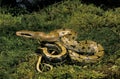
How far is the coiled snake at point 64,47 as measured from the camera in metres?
7.96

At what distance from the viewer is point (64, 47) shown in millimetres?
8320

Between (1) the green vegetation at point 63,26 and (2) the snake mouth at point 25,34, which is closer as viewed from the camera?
(1) the green vegetation at point 63,26

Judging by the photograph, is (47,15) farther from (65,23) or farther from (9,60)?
(9,60)

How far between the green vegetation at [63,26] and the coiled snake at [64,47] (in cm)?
14

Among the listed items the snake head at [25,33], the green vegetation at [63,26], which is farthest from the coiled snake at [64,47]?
the green vegetation at [63,26]

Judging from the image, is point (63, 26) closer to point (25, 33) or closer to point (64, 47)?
point (25, 33)

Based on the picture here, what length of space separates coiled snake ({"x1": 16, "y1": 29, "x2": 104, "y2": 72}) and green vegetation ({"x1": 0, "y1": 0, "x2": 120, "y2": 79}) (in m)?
0.14

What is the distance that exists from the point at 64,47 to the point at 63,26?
1.10m

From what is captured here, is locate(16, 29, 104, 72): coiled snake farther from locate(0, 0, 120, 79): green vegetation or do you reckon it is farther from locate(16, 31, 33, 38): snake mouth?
locate(0, 0, 120, 79): green vegetation

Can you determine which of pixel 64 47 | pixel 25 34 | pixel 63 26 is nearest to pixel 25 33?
pixel 25 34

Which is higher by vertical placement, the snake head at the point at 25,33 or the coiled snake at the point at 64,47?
the snake head at the point at 25,33

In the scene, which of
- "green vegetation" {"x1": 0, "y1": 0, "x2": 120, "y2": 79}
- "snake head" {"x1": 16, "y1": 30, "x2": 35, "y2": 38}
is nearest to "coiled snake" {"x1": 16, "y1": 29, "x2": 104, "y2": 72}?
"snake head" {"x1": 16, "y1": 30, "x2": 35, "y2": 38}

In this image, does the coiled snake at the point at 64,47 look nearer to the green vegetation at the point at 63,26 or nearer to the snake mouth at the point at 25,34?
the snake mouth at the point at 25,34

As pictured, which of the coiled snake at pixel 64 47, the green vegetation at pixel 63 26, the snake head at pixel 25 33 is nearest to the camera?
the green vegetation at pixel 63 26
